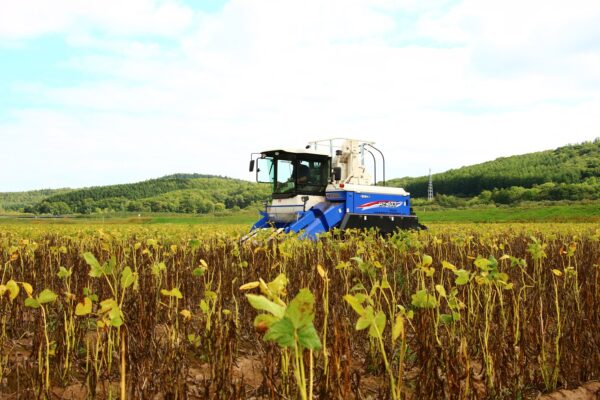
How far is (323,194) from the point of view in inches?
449

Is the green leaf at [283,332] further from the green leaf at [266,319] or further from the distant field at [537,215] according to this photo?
the distant field at [537,215]

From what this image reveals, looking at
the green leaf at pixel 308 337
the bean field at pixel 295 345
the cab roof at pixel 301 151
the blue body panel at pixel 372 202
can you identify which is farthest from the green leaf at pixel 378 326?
the cab roof at pixel 301 151

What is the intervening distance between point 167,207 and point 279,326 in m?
75.9

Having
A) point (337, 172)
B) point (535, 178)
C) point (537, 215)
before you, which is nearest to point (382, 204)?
point (337, 172)

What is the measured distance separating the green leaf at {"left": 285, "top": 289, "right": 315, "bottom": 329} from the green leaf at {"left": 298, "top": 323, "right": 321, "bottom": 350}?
23mm

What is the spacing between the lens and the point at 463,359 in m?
2.26

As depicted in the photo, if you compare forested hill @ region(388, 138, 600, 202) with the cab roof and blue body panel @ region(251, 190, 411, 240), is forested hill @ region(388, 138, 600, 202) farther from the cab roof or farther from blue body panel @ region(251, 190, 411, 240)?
the cab roof

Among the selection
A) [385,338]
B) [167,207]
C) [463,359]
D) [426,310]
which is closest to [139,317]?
[385,338]

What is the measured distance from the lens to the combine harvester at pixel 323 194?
35.3ft

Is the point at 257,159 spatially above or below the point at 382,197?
above

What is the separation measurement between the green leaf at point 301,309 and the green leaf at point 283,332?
0.06ft

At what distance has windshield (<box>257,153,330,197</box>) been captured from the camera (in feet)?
36.7

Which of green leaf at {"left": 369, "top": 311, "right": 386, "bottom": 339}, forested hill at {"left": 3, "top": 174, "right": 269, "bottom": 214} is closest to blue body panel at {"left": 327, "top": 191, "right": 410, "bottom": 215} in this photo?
green leaf at {"left": 369, "top": 311, "right": 386, "bottom": 339}

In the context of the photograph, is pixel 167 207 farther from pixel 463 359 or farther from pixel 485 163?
pixel 463 359
